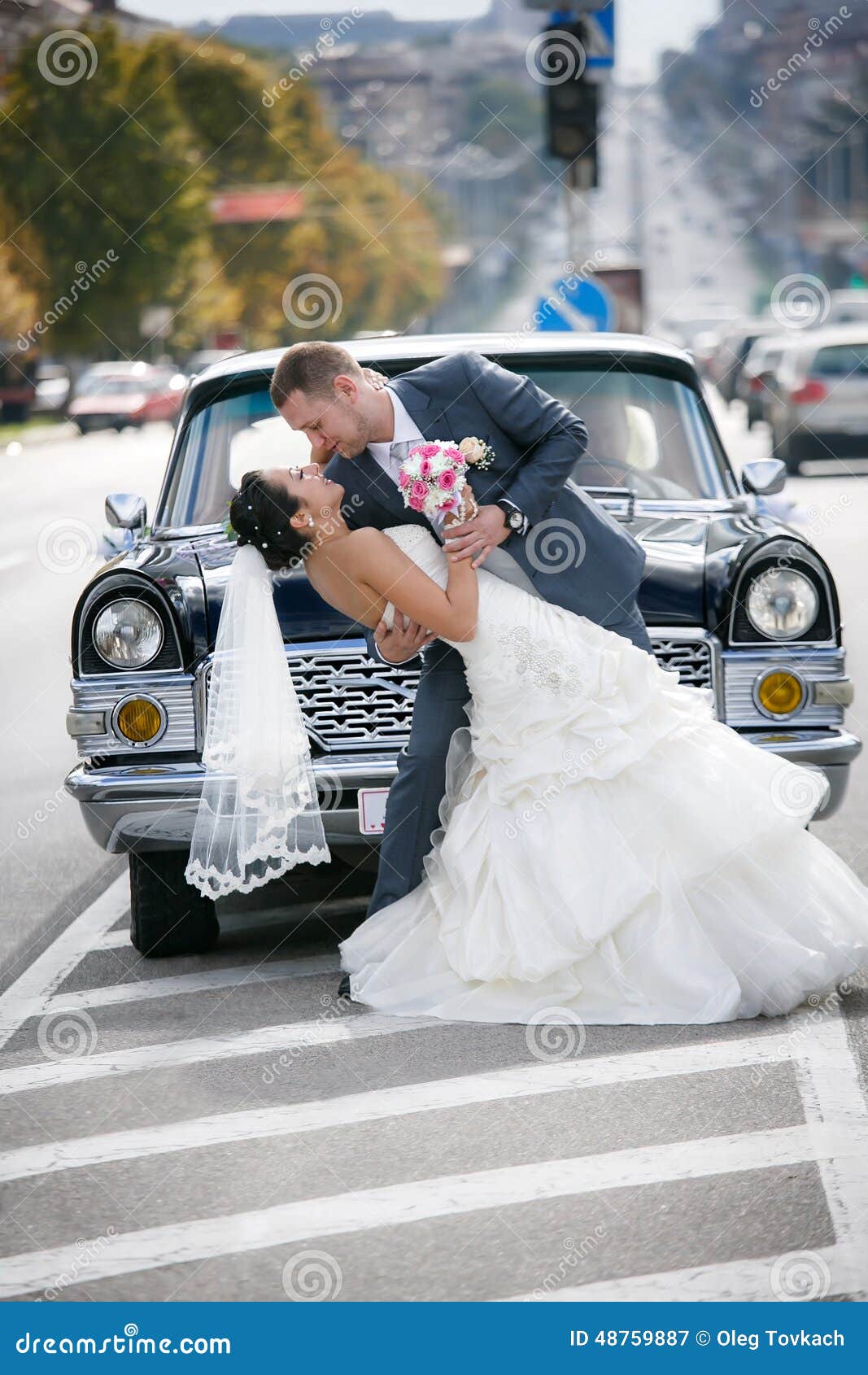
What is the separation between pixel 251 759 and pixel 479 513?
927 mm

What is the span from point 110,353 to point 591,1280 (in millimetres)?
65554

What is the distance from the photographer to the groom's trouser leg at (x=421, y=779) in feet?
16.5

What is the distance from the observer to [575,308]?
14.8 m

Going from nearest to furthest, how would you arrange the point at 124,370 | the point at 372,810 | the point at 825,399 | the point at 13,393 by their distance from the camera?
the point at 372,810 → the point at 825,399 → the point at 13,393 → the point at 124,370

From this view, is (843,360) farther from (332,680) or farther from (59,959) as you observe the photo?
(59,959)

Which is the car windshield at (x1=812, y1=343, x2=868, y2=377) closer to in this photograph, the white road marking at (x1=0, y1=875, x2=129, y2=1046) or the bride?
the white road marking at (x1=0, y1=875, x2=129, y2=1046)

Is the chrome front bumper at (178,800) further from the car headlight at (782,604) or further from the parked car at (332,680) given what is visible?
the car headlight at (782,604)

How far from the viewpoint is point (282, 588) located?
532cm

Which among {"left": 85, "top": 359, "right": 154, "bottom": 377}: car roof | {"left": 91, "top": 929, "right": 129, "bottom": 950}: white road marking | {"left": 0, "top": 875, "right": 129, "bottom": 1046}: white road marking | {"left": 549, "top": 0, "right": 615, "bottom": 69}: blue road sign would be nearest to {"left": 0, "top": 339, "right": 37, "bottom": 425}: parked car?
{"left": 85, "top": 359, "right": 154, "bottom": 377}: car roof

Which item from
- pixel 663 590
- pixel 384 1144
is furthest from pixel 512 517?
pixel 384 1144

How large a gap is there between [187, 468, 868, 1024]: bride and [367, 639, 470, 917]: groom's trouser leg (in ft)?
0.14

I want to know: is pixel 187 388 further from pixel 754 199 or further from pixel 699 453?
pixel 754 199

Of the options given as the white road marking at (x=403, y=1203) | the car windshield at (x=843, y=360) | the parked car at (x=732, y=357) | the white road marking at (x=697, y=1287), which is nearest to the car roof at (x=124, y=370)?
the parked car at (x=732, y=357)

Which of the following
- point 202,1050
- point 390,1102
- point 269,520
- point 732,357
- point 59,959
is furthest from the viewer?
point 732,357
